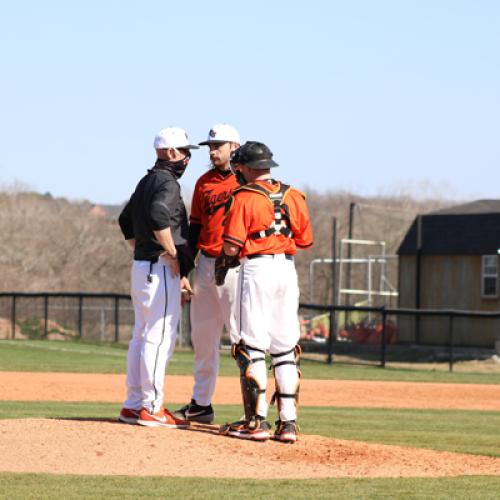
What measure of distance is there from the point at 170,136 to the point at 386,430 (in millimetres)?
4502

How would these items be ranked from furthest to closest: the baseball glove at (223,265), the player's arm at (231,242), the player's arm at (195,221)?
the player's arm at (195,221) < the baseball glove at (223,265) < the player's arm at (231,242)

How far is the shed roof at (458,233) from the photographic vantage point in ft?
115

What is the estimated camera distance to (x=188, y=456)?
8.21 meters

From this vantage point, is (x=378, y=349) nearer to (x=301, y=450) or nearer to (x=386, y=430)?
(x=386, y=430)

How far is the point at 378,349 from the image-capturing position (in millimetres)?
29953

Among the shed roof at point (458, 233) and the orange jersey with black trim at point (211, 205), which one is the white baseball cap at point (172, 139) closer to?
the orange jersey with black trim at point (211, 205)

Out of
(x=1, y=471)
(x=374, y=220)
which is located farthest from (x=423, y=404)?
(x=374, y=220)

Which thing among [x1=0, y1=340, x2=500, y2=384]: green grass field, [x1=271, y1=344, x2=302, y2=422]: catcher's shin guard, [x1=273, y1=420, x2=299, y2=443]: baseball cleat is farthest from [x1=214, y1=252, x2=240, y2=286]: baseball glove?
[x1=0, y1=340, x2=500, y2=384]: green grass field

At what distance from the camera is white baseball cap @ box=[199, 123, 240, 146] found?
930 cm

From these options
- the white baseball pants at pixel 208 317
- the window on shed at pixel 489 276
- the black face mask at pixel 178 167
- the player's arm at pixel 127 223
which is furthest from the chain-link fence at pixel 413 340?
the black face mask at pixel 178 167

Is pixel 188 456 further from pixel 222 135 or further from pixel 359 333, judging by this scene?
pixel 359 333

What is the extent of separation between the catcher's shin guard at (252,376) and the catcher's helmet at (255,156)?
1.30 m

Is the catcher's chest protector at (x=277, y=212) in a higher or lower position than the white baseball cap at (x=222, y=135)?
lower

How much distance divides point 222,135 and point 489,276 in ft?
87.4
